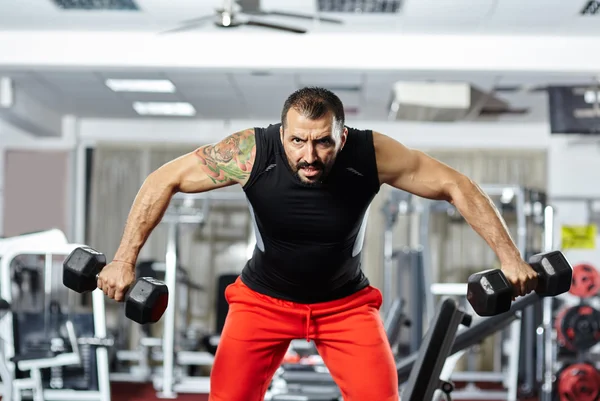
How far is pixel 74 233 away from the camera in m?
7.89

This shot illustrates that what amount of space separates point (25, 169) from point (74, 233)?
32.9 inches

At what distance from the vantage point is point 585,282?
4.68 m

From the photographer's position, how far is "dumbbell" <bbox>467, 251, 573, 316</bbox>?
1.59 meters

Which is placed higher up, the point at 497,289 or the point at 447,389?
the point at 497,289

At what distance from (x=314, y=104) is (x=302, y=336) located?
0.65 metres

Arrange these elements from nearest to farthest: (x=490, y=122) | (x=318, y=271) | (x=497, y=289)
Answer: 1. (x=497, y=289)
2. (x=318, y=271)
3. (x=490, y=122)

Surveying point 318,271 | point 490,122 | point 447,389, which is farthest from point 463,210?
point 490,122

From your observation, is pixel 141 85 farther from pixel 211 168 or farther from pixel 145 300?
pixel 145 300

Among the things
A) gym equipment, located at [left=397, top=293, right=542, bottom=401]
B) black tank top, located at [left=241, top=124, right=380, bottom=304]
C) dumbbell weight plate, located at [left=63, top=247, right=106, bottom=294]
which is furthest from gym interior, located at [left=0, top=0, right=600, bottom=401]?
dumbbell weight plate, located at [left=63, top=247, right=106, bottom=294]

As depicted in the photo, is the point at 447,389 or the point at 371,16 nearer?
the point at 447,389

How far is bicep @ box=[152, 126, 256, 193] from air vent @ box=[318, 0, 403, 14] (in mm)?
2919

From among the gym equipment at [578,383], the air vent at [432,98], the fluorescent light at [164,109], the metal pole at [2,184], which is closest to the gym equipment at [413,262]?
the air vent at [432,98]

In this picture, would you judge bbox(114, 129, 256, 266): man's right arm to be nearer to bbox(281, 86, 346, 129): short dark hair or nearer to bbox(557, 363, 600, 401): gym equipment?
bbox(281, 86, 346, 129): short dark hair

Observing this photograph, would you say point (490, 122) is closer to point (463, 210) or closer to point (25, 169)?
point (25, 169)
